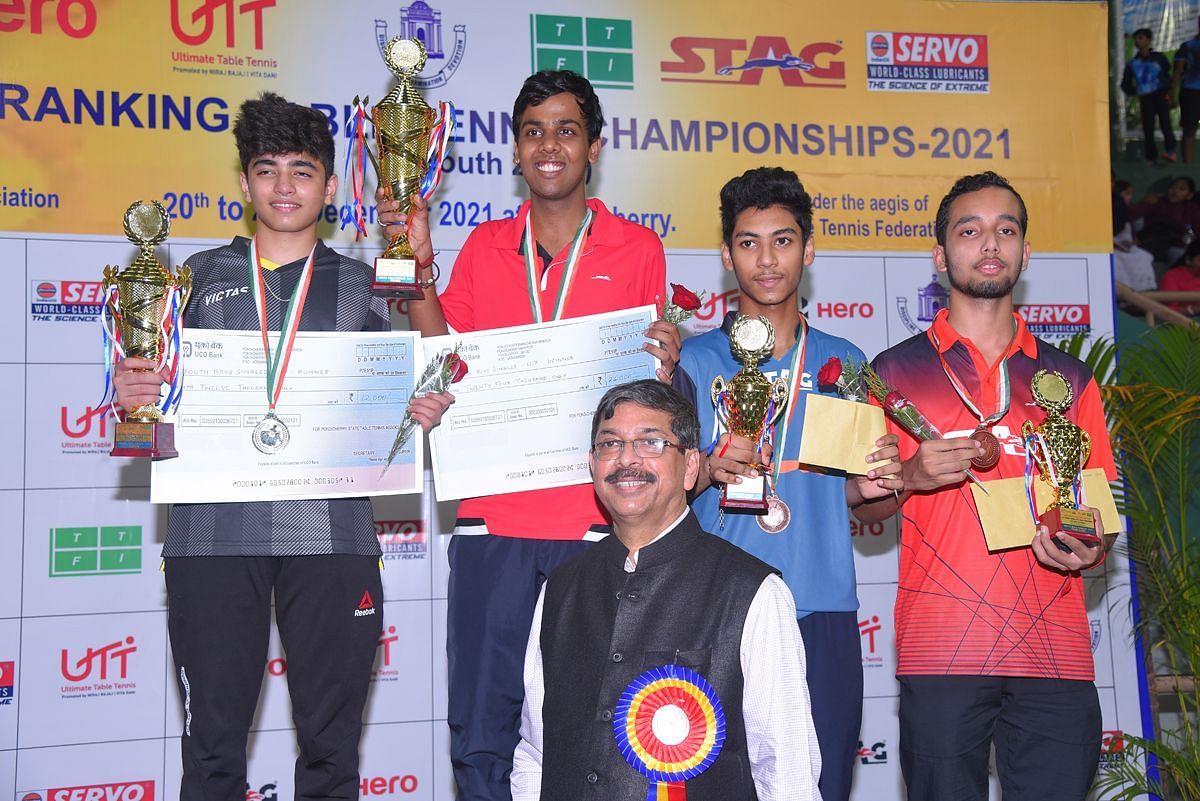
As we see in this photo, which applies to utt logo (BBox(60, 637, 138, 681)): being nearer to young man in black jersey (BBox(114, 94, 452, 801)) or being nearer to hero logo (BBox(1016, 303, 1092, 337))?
young man in black jersey (BBox(114, 94, 452, 801))

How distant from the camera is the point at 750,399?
293 centimetres

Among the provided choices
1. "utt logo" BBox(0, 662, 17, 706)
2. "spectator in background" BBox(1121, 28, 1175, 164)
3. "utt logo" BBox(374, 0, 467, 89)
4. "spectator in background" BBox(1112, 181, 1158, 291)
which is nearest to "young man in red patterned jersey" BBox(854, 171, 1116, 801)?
"utt logo" BBox(374, 0, 467, 89)

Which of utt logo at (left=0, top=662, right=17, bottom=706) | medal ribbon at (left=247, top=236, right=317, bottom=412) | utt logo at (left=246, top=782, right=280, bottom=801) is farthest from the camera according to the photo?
utt logo at (left=246, top=782, right=280, bottom=801)

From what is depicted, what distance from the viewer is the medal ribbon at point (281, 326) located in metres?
3.06

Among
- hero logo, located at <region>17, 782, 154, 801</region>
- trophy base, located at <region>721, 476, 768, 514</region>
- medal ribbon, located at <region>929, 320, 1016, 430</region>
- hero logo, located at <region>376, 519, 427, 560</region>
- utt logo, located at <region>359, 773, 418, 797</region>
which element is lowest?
utt logo, located at <region>359, 773, 418, 797</region>

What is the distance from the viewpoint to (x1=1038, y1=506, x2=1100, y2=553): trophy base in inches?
112

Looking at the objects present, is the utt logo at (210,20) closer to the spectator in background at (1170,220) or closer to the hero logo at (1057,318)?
the hero logo at (1057,318)

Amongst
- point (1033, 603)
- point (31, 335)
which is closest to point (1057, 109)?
point (1033, 603)

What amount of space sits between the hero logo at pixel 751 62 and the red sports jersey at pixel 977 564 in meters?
2.24

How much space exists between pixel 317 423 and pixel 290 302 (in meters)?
0.34

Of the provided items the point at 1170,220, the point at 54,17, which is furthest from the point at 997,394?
the point at 1170,220

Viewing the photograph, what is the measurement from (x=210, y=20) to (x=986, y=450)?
11.6ft

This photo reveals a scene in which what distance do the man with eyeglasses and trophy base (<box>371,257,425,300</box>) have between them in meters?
0.75

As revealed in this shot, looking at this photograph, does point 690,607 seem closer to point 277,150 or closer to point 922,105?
point 277,150
